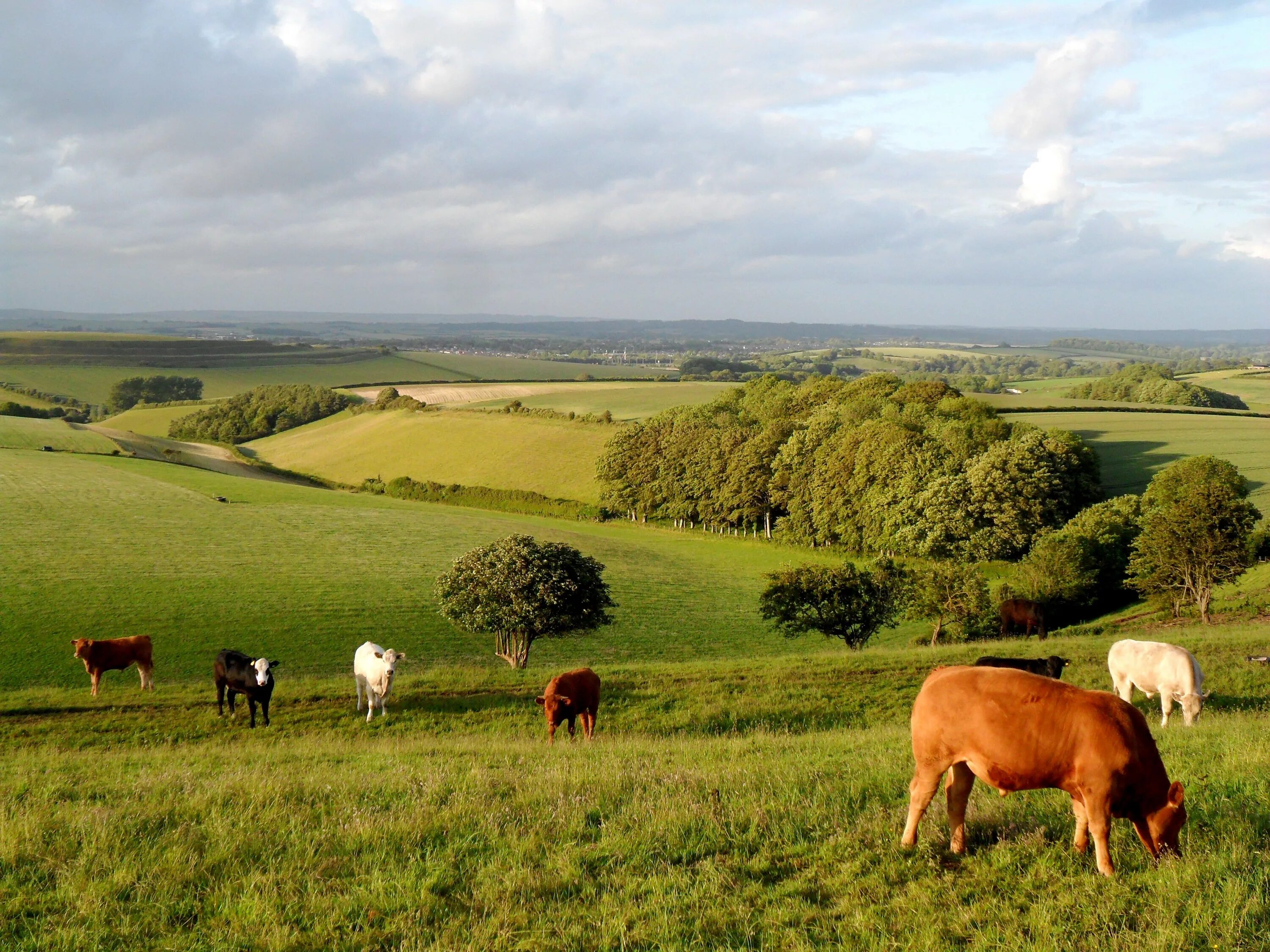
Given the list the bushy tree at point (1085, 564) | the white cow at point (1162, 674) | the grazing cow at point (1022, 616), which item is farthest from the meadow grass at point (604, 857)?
the bushy tree at point (1085, 564)

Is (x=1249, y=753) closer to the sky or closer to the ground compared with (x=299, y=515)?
closer to the sky

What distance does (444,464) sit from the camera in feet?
359

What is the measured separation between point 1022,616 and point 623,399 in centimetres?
11668

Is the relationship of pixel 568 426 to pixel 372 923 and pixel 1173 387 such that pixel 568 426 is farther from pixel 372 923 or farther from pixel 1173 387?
pixel 372 923

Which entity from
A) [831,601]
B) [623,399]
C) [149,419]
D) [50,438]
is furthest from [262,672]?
[149,419]

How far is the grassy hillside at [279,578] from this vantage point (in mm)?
35344

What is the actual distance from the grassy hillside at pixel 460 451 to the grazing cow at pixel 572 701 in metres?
75.6

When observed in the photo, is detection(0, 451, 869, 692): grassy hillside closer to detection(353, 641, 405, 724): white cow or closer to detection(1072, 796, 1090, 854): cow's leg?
detection(353, 641, 405, 724): white cow

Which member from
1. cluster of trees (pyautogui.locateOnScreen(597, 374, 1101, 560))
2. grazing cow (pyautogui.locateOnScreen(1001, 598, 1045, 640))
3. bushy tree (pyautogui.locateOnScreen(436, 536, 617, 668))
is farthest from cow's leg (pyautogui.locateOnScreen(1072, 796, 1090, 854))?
Result: cluster of trees (pyautogui.locateOnScreen(597, 374, 1101, 560))

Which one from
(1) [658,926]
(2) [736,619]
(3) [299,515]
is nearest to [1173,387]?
(2) [736,619]

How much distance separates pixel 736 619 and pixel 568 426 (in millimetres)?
74169

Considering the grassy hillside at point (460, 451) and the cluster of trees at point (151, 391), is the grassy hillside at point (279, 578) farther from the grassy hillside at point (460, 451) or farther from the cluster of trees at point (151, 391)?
the cluster of trees at point (151, 391)

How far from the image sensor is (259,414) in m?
156

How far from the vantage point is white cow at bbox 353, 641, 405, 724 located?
21.4 meters
